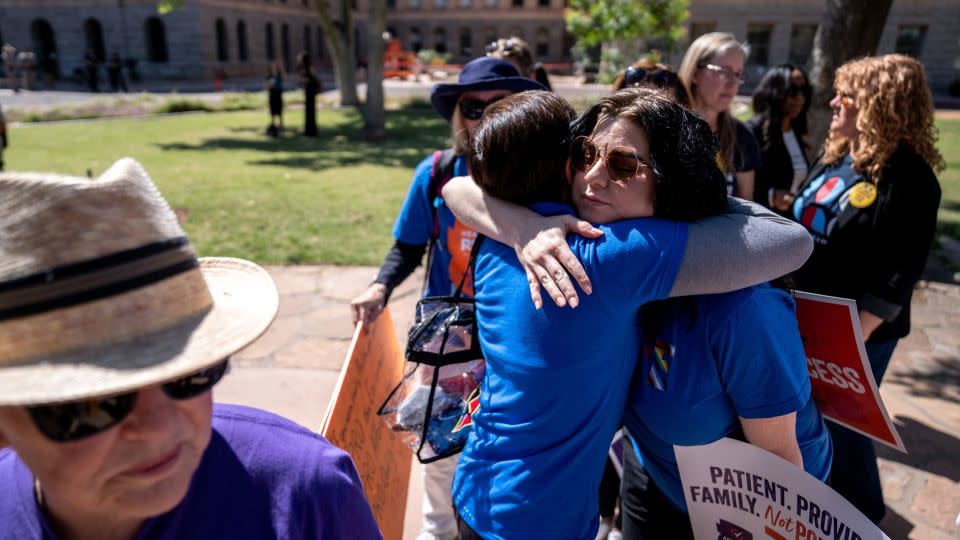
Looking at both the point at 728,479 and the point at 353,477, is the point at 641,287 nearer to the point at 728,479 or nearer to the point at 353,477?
the point at 728,479

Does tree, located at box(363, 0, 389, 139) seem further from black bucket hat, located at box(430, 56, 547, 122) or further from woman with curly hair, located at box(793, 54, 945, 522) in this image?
woman with curly hair, located at box(793, 54, 945, 522)

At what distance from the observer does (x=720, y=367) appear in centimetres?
152

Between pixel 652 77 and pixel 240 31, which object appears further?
pixel 240 31

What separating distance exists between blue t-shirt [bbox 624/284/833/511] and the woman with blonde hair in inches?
80.4

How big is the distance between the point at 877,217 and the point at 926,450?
66.9 inches

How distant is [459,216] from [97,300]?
1188mm

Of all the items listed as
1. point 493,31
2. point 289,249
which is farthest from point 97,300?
point 493,31

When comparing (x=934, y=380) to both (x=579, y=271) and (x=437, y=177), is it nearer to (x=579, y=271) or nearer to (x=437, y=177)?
(x=437, y=177)

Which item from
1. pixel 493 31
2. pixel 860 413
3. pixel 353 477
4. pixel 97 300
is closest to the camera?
pixel 97 300

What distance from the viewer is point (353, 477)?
1363 mm

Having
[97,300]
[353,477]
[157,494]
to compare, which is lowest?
[353,477]

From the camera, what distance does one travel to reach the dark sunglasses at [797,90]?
173 inches

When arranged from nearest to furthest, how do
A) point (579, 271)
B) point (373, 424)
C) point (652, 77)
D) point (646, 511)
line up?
1. point (579, 271)
2. point (646, 511)
3. point (373, 424)
4. point (652, 77)

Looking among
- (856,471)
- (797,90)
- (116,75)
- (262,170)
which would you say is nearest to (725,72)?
(797,90)
